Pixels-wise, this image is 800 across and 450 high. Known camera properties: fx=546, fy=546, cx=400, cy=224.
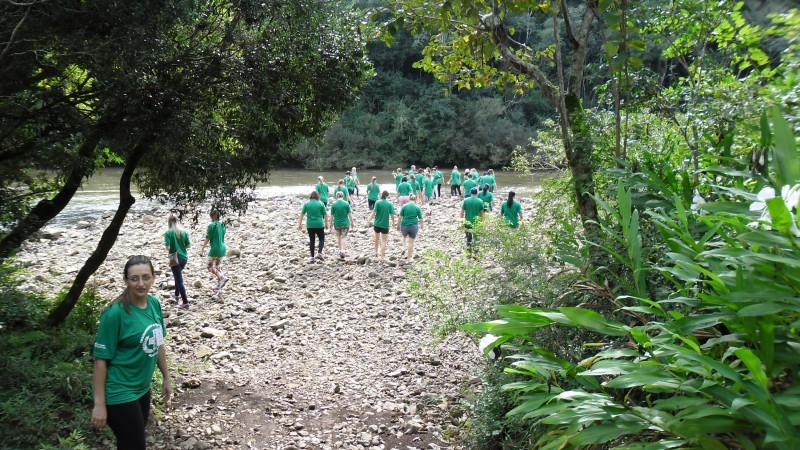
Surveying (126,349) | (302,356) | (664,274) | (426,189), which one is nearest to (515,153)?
(302,356)

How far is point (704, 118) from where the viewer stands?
13.5 ft

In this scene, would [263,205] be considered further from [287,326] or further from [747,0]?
[747,0]

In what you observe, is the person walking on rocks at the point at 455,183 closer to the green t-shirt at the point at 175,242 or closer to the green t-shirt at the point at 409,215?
the green t-shirt at the point at 409,215

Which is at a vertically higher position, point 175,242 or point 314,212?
point 314,212

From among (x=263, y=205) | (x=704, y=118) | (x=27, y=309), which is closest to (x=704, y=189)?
(x=704, y=118)

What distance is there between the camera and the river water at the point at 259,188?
21.6 metres

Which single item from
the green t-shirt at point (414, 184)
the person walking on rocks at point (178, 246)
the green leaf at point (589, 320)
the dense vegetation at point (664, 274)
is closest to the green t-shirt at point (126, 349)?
the dense vegetation at point (664, 274)

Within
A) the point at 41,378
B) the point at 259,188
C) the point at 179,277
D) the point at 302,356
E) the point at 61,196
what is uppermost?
the point at 61,196

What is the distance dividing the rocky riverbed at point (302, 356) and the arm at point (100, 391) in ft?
7.05

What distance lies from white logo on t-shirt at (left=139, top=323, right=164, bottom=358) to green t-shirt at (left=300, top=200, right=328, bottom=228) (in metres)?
8.49

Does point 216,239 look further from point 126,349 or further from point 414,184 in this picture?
point 414,184

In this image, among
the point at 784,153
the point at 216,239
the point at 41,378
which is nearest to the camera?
the point at 784,153

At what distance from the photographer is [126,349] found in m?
3.59

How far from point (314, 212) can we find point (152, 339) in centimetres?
864
